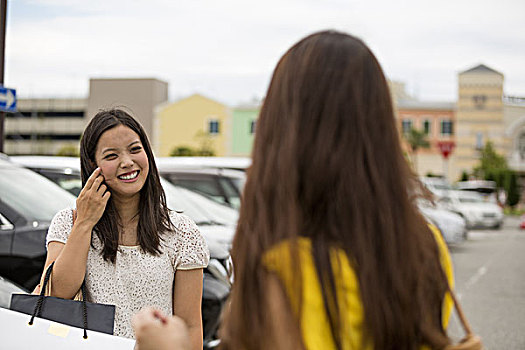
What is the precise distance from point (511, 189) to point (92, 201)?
48276mm

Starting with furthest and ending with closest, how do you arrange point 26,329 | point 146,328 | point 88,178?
point 88,178
point 26,329
point 146,328

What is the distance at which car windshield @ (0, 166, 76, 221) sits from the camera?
5.34 m

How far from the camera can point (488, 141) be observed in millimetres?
58062

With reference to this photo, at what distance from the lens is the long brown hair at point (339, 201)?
1.50 metres

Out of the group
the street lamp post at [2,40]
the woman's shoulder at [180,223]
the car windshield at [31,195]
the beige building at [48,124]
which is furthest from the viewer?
the beige building at [48,124]

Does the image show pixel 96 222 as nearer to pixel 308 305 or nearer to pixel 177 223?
pixel 177 223

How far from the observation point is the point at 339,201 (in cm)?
155

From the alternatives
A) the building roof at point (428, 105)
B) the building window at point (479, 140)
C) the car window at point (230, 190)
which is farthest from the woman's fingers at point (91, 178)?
the building window at point (479, 140)

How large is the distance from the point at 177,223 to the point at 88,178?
0.44 m

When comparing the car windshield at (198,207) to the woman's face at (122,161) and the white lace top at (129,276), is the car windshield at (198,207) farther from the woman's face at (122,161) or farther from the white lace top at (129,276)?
the white lace top at (129,276)

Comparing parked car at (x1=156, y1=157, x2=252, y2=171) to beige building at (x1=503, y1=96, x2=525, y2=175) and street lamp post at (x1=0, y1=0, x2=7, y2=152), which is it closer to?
street lamp post at (x1=0, y1=0, x2=7, y2=152)

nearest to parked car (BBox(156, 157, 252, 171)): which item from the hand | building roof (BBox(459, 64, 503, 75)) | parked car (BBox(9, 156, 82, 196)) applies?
parked car (BBox(9, 156, 82, 196))

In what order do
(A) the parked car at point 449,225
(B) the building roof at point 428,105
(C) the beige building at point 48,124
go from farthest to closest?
(C) the beige building at point 48,124 < (B) the building roof at point 428,105 < (A) the parked car at point 449,225

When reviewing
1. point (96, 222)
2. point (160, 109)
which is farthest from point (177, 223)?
point (160, 109)
